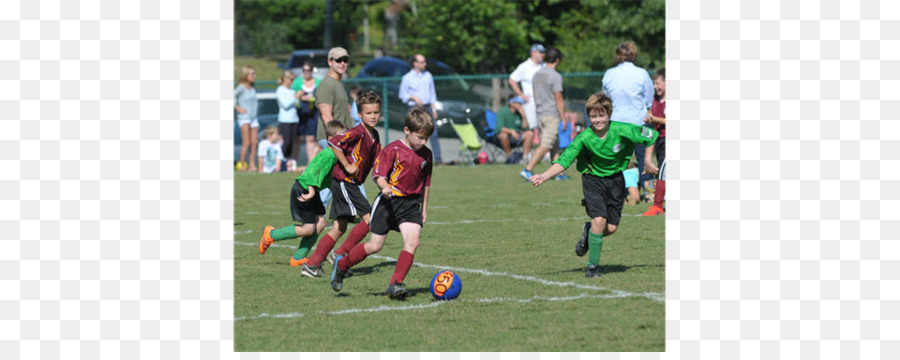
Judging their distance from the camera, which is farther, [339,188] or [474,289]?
[339,188]

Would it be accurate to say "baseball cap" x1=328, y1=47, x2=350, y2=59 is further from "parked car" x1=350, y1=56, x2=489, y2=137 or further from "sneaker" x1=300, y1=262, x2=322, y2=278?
"parked car" x1=350, y1=56, x2=489, y2=137

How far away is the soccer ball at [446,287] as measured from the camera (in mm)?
8938

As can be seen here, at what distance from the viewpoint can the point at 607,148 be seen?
32.7ft

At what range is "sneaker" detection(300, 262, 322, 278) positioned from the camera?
411 inches

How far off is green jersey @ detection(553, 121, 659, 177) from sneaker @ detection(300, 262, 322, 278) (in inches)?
86.9

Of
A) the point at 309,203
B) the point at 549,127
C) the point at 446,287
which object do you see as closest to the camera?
the point at 446,287

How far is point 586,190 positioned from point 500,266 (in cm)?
114

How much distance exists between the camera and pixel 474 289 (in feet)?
31.1

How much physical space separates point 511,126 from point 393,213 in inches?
641

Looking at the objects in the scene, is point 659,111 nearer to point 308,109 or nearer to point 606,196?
point 606,196

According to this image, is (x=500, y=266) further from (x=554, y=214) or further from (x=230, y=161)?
(x=554, y=214)

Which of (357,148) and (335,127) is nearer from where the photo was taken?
(357,148)

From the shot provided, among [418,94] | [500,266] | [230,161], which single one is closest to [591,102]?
[500,266]

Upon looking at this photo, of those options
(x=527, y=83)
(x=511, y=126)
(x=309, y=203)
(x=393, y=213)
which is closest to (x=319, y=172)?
(x=309, y=203)
